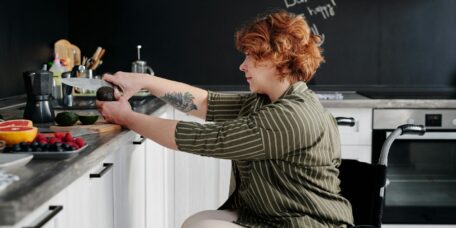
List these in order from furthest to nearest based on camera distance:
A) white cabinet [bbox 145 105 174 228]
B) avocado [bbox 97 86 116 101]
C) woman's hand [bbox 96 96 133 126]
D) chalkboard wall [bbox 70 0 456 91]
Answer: chalkboard wall [bbox 70 0 456 91] → white cabinet [bbox 145 105 174 228] → avocado [bbox 97 86 116 101] → woman's hand [bbox 96 96 133 126]

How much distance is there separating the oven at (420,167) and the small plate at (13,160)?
91.0 inches

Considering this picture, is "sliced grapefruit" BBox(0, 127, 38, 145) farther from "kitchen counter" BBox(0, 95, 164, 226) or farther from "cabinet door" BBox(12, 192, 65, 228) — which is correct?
"cabinet door" BBox(12, 192, 65, 228)

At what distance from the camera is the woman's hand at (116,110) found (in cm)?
210

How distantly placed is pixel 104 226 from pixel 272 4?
2.37m

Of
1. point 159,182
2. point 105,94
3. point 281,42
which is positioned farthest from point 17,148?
→ point 159,182

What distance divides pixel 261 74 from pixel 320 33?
2059 mm

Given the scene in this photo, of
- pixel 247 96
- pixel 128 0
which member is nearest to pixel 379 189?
pixel 247 96

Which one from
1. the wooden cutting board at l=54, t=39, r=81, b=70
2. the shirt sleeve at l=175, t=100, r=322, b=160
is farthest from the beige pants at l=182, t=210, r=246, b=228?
the wooden cutting board at l=54, t=39, r=81, b=70

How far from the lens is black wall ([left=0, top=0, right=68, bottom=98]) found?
10.0 ft

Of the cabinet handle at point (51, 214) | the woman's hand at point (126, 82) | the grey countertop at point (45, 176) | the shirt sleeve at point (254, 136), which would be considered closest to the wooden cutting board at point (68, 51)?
the grey countertop at point (45, 176)

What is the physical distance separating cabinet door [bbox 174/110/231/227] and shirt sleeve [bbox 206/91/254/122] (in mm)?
1172

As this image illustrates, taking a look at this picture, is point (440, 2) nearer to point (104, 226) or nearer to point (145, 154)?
point (145, 154)

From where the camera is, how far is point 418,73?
414cm

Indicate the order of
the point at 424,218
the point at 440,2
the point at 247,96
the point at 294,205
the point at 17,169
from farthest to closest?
1. the point at 440,2
2. the point at 424,218
3. the point at 247,96
4. the point at 294,205
5. the point at 17,169
